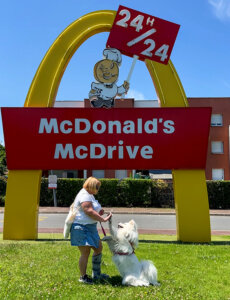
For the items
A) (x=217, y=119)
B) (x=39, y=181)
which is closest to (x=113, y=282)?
(x=39, y=181)

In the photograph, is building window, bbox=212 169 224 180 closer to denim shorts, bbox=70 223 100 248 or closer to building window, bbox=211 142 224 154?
building window, bbox=211 142 224 154

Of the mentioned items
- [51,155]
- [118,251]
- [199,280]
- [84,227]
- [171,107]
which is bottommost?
[199,280]

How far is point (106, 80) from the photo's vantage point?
9094 millimetres

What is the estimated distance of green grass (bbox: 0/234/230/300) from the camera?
13.9 feet

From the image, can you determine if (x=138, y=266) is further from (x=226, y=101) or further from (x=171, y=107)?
(x=226, y=101)

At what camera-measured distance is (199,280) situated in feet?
16.4

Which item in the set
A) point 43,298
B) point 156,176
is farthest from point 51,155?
point 156,176

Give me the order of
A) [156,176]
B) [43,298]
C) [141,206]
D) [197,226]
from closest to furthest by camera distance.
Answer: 1. [43,298]
2. [197,226]
3. [141,206]
4. [156,176]

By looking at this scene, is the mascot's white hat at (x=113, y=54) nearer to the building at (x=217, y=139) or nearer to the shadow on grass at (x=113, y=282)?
the shadow on grass at (x=113, y=282)

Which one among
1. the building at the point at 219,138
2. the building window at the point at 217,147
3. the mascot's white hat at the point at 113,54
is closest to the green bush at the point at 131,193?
the building at the point at 219,138

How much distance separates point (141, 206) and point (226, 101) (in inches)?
620

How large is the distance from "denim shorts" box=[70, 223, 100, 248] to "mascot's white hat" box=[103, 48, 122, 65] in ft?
19.3

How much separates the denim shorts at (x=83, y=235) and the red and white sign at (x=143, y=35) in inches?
233

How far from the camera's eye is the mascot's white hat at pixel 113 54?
359 inches
